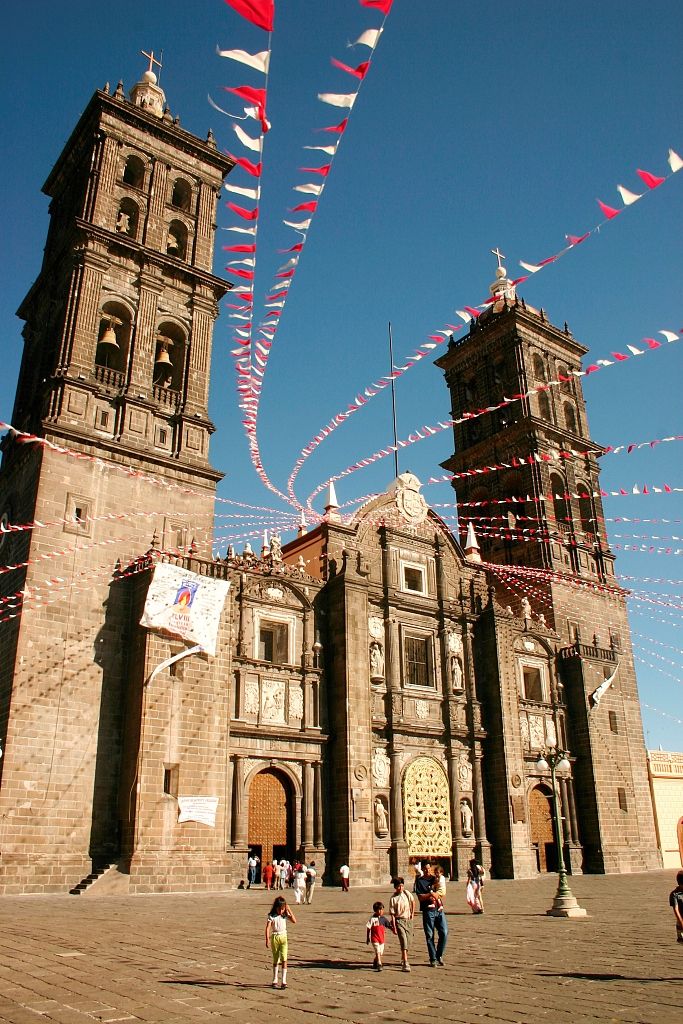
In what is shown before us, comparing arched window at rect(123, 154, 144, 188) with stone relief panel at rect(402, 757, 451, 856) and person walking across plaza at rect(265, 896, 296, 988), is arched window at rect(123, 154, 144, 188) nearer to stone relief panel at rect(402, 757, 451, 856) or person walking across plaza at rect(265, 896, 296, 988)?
stone relief panel at rect(402, 757, 451, 856)

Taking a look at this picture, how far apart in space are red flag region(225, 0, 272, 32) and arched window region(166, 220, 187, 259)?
92.7 feet

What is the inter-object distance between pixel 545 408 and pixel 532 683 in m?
16.5

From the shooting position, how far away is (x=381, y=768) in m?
30.9

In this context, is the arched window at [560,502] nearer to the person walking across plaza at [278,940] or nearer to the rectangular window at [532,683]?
the rectangular window at [532,683]

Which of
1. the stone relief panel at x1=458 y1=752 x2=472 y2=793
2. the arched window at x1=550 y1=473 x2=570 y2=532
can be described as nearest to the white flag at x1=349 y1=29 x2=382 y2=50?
the stone relief panel at x1=458 y1=752 x2=472 y2=793

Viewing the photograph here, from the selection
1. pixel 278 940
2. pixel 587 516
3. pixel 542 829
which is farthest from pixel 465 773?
pixel 278 940

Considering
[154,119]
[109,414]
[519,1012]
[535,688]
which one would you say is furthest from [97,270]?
[519,1012]

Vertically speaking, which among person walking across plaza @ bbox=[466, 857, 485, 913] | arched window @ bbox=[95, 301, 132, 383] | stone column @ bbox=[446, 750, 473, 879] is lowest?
person walking across plaza @ bbox=[466, 857, 485, 913]

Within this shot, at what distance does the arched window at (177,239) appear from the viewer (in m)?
34.7

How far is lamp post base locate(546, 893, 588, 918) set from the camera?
18.9 m

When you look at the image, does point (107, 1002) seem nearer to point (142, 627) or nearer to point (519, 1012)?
point (519, 1012)

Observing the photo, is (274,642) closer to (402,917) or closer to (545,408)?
(402,917)

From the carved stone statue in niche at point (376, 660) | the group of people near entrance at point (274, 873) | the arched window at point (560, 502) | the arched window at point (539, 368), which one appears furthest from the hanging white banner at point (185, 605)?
the arched window at point (539, 368)

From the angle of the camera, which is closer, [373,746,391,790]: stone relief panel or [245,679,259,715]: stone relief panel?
[245,679,259,715]: stone relief panel
